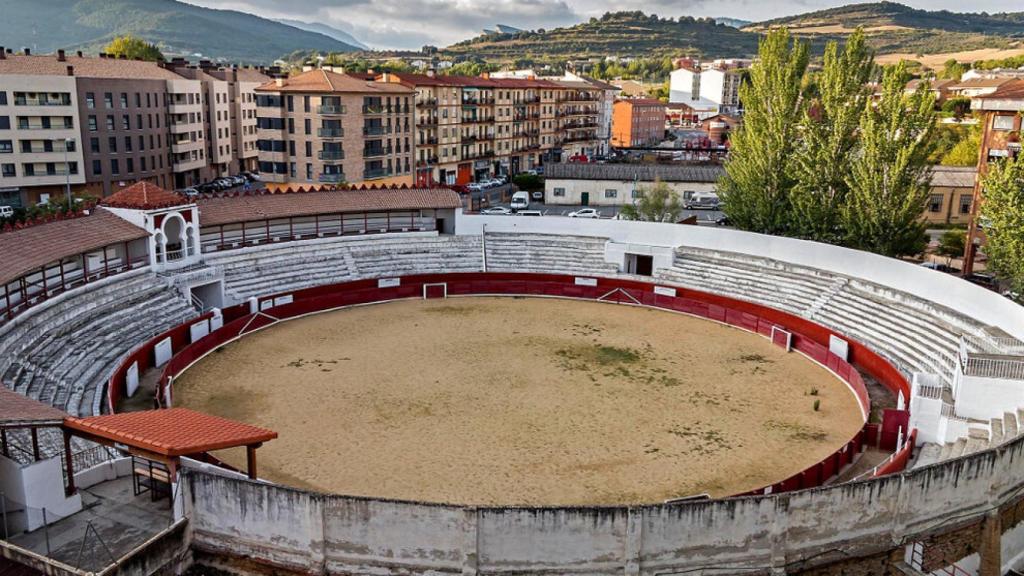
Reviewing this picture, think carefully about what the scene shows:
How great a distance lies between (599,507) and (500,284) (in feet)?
93.6

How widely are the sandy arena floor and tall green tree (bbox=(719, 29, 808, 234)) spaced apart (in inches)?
406

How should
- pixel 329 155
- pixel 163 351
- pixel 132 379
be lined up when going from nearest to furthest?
pixel 132 379
pixel 163 351
pixel 329 155

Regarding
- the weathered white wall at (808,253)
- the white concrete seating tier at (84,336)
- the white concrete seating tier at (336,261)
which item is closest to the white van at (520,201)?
the weathered white wall at (808,253)

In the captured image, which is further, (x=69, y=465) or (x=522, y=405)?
(x=522, y=405)

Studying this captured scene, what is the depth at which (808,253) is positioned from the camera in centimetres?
3988

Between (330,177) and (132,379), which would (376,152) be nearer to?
(330,177)

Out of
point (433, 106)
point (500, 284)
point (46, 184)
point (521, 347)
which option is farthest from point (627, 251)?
point (46, 184)

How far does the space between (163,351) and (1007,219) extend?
3488 centimetres

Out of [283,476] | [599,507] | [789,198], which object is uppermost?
[789,198]

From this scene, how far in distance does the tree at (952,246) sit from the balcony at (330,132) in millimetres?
44475

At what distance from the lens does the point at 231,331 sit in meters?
34.1

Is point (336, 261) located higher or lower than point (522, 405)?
higher

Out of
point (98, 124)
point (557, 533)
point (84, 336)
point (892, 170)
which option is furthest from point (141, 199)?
point (98, 124)

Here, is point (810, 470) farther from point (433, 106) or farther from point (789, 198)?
point (433, 106)
